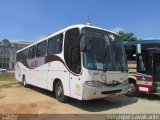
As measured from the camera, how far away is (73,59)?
10.1m

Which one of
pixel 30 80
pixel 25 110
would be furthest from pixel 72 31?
pixel 30 80

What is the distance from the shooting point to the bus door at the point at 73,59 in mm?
9672

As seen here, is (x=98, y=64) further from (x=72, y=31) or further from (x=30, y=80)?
(x=30, y=80)

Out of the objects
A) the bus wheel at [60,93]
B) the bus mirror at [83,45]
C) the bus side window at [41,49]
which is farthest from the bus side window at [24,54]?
the bus mirror at [83,45]

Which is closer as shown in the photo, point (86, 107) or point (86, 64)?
point (86, 64)

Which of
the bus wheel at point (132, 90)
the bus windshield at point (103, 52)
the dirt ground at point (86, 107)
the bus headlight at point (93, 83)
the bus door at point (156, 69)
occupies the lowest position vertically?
the dirt ground at point (86, 107)

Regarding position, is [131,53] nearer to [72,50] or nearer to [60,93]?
[72,50]

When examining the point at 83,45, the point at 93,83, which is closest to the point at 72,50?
the point at 83,45

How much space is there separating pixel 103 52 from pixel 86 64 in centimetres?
106

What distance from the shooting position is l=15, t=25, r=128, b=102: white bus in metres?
9.34

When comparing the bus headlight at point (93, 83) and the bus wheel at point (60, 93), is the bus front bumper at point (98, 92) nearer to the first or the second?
the bus headlight at point (93, 83)

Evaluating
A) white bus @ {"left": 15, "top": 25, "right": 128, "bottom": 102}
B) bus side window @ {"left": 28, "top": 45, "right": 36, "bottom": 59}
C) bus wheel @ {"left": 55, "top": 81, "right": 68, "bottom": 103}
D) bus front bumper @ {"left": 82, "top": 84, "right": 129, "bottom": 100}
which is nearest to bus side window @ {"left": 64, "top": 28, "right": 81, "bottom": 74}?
white bus @ {"left": 15, "top": 25, "right": 128, "bottom": 102}

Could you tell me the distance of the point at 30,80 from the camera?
16.8 m

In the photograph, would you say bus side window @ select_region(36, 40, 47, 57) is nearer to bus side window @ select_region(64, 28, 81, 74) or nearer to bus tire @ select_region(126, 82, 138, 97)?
bus side window @ select_region(64, 28, 81, 74)
